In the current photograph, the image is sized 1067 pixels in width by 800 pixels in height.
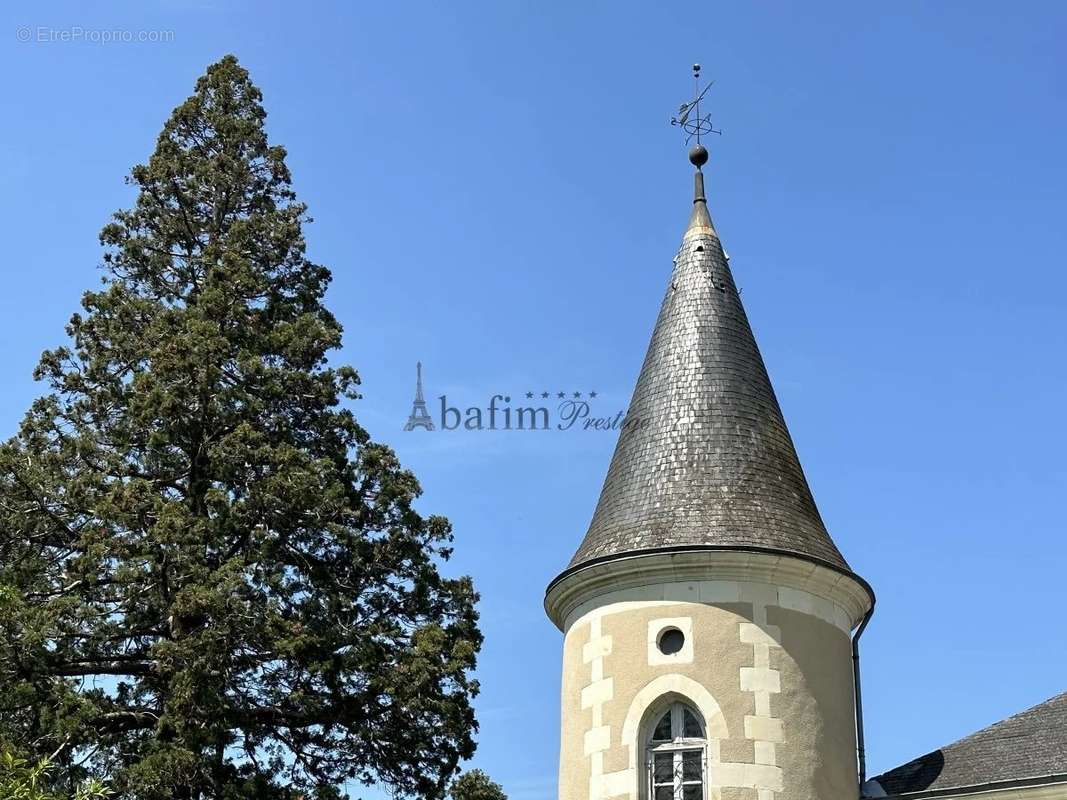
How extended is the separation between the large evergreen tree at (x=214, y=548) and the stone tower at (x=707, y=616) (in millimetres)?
4135

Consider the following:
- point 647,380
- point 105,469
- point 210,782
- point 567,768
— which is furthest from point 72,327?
point 567,768

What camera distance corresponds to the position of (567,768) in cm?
1769

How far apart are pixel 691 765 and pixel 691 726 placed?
0.47m

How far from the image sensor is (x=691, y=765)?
54.8 ft

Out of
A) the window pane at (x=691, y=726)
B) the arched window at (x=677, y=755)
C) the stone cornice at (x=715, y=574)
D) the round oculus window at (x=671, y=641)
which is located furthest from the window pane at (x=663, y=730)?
the stone cornice at (x=715, y=574)

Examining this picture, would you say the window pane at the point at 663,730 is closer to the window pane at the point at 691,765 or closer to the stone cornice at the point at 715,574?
the window pane at the point at 691,765

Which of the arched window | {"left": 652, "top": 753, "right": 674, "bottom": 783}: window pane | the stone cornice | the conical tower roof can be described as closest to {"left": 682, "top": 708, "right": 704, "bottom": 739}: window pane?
the arched window

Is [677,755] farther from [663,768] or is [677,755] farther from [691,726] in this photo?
[691,726]

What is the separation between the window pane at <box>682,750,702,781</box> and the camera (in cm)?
1664

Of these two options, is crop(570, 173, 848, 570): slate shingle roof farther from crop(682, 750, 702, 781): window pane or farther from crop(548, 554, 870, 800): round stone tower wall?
crop(682, 750, 702, 781): window pane

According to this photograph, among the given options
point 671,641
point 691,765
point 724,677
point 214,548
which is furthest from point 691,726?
point 214,548

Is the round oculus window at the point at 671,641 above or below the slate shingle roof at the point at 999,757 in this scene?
above

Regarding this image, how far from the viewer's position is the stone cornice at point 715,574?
17.4 m

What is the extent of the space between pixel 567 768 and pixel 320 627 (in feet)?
17.4
